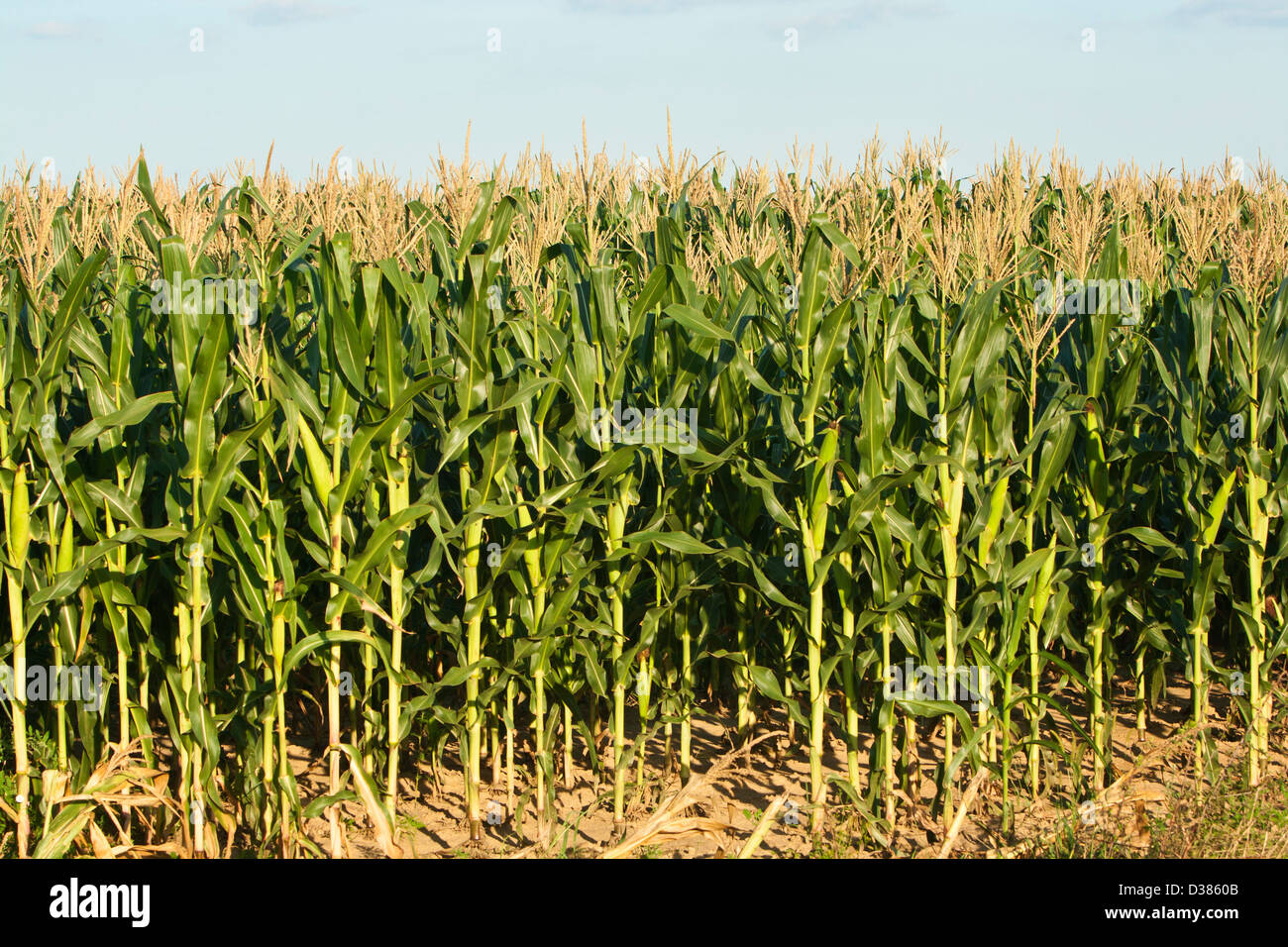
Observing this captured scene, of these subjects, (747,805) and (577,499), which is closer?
(577,499)

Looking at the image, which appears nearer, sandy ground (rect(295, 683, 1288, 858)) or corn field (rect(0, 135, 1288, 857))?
corn field (rect(0, 135, 1288, 857))

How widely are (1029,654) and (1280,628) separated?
1.77 meters

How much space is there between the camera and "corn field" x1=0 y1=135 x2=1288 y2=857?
5.00 meters

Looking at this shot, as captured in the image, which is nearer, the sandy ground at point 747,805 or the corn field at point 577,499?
the corn field at point 577,499

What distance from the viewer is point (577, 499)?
5.18 metres

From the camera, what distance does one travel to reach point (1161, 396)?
6.07 m

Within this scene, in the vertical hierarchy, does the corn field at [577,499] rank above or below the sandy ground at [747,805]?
above

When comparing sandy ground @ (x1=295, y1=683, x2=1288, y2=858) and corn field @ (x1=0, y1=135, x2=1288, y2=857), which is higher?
corn field @ (x1=0, y1=135, x2=1288, y2=857)

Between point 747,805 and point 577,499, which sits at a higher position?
point 577,499

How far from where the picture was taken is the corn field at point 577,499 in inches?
197

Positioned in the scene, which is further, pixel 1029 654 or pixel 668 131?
pixel 668 131
